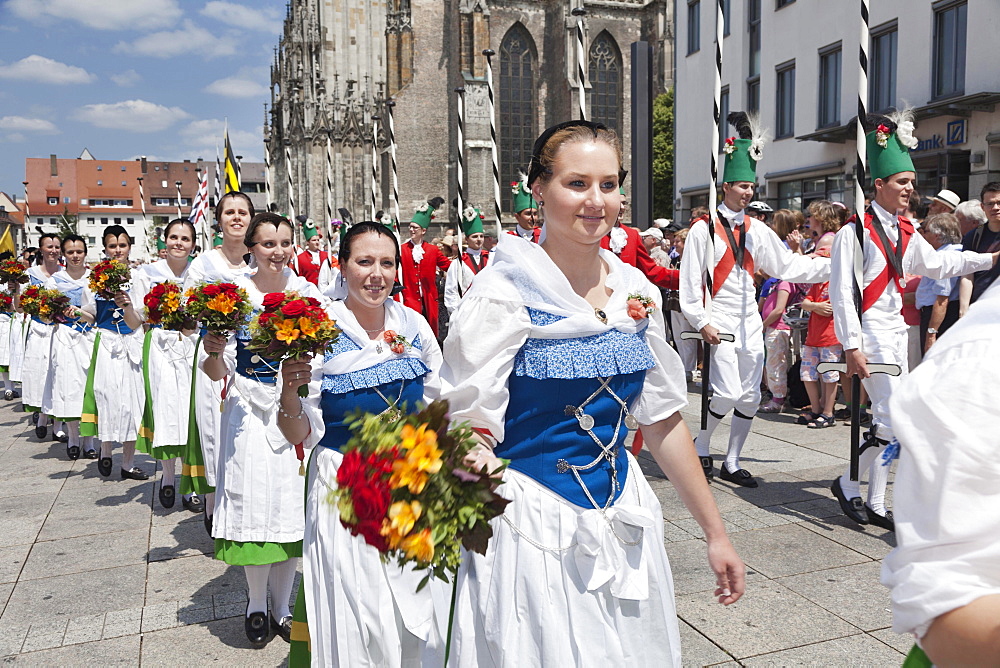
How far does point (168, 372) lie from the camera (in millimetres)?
7316

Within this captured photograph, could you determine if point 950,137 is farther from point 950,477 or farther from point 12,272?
point 950,477

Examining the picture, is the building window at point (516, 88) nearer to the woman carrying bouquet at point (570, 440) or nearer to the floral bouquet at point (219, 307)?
the floral bouquet at point (219, 307)

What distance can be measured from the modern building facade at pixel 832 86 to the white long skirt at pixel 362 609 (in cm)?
1434

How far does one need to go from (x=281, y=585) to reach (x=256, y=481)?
1.91ft

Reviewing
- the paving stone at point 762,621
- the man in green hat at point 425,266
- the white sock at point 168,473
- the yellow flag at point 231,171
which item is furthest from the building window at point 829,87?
the paving stone at point 762,621

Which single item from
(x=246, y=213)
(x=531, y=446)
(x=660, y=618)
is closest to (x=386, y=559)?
(x=531, y=446)

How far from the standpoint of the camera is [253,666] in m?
4.12

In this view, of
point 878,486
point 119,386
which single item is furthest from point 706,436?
point 119,386

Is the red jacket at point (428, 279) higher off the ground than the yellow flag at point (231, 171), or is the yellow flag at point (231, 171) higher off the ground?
the yellow flag at point (231, 171)

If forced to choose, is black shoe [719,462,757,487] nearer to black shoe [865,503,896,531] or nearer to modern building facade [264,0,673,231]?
black shoe [865,503,896,531]

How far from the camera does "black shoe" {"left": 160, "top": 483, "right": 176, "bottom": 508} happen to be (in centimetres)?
697

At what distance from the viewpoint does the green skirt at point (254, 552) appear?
427 cm

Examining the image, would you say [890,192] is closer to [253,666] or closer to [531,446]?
[531,446]

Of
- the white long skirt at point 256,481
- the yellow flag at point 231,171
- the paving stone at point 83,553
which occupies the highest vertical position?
the yellow flag at point 231,171
